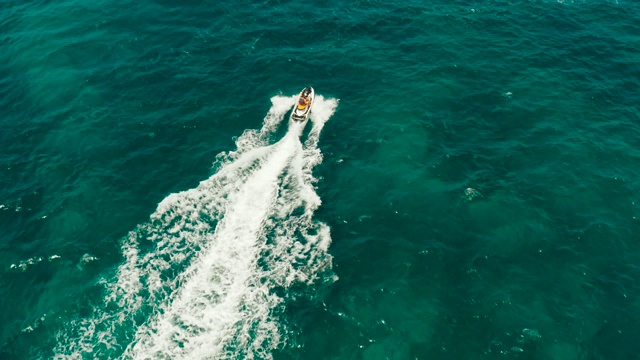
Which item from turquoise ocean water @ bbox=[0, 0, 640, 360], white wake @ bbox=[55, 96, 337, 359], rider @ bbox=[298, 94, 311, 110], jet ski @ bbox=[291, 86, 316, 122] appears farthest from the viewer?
rider @ bbox=[298, 94, 311, 110]

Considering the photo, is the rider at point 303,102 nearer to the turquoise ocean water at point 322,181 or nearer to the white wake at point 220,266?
the turquoise ocean water at point 322,181

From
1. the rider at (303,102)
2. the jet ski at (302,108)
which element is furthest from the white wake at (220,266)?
the rider at (303,102)

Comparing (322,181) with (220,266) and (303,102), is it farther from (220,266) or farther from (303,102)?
(220,266)

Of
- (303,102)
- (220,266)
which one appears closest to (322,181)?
(303,102)

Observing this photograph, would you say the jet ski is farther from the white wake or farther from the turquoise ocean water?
the white wake

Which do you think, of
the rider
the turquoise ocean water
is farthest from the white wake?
the rider

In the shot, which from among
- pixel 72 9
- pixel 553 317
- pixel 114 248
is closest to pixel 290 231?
pixel 114 248

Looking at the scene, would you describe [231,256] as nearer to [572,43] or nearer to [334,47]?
[334,47]
